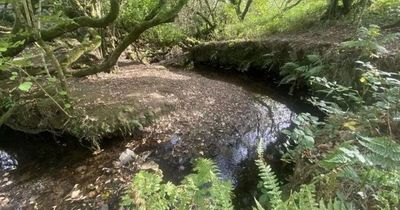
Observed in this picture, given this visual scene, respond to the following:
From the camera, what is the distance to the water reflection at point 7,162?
5148mm

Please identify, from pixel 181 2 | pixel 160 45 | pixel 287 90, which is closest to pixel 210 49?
pixel 160 45

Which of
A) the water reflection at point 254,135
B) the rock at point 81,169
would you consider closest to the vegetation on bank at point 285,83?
the rock at point 81,169

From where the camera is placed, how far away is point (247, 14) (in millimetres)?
14352

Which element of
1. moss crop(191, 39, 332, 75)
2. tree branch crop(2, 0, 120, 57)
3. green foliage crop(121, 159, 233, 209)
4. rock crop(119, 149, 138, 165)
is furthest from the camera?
moss crop(191, 39, 332, 75)

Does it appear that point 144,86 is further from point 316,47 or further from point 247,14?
point 247,14

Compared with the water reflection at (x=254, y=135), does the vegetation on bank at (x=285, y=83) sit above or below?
above

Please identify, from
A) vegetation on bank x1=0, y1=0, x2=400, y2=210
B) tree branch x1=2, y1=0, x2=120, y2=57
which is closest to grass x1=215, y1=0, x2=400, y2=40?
vegetation on bank x1=0, y1=0, x2=400, y2=210

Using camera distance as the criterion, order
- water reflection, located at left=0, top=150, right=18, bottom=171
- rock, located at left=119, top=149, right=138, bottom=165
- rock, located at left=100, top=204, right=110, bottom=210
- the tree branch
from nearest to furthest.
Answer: rock, located at left=100, top=204, right=110, bottom=210 → rock, located at left=119, top=149, right=138, bottom=165 → water reflection, located at left=0, top=150, right=18, bottom=171 → the tree branch

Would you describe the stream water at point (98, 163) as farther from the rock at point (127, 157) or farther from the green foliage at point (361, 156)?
the green foliage at point (361, 156)

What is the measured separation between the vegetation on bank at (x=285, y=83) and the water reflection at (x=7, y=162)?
602mm

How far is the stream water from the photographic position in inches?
173

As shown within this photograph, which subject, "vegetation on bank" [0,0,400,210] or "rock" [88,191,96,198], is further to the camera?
"rock" [88,191,96,198]

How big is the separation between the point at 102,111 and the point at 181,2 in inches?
88.8

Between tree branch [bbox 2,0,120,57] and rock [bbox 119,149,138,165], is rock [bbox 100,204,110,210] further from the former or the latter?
tree branch [bbox 2,0,120,57]
